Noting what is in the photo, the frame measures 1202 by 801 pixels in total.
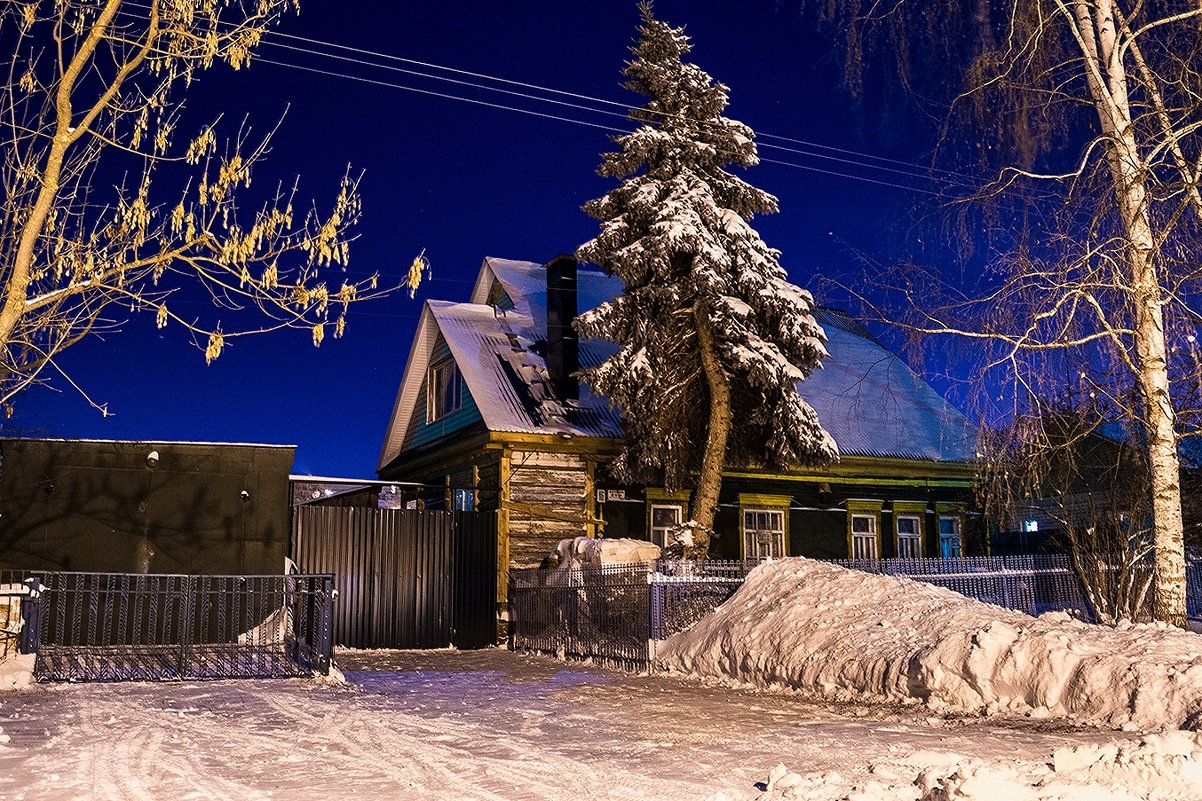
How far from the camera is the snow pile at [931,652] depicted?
30.3 feet

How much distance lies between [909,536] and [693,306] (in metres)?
10.1

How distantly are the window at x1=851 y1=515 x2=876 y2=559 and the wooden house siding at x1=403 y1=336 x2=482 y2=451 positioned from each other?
32.4ft

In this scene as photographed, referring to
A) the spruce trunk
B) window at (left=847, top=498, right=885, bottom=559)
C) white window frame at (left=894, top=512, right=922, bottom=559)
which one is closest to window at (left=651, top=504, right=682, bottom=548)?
the spruce trunk

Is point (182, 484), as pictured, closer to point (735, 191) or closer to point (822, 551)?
point (735, 191)

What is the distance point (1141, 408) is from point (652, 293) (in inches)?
353

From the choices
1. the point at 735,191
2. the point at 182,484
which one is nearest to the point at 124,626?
the point at 182,484

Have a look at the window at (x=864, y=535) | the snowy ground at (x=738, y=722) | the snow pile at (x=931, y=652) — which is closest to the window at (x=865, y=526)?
the window at (x=864, y=535)

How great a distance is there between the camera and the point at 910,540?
85.4 feet

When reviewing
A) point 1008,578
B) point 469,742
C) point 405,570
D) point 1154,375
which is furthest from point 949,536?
point 469,742

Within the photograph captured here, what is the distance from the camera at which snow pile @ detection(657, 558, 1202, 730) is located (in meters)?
9.23

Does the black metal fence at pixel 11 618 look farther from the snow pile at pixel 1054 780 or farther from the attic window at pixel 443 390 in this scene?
the snow pile at pixel 1054 780

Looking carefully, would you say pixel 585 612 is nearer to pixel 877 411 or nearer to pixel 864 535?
pixel 864 535

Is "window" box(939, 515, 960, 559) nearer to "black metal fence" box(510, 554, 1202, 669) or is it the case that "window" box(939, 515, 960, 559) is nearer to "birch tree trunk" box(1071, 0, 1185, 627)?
"black metal fence" box(510, 554, 1202, 669)

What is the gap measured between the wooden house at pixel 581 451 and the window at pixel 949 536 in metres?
0.04
